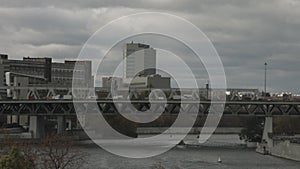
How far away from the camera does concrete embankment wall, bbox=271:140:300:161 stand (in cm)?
5447

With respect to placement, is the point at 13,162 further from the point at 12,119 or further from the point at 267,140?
the point at 12,119

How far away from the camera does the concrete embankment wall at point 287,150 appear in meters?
54.5

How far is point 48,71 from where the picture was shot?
12775cm

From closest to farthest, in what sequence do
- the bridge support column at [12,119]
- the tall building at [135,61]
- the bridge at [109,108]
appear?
the bridge at [109,108] → the bridge support column at [12,119] → the tall building at [135,61]

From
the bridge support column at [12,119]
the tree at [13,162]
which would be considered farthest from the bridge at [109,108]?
the tree at [13,162]

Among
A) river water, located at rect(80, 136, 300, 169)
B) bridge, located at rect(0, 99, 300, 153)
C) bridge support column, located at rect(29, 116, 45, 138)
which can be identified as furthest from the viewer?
bridge support column, located at rect(29, 116, 45, 138)

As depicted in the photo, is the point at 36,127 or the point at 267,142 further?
the point at 36,127

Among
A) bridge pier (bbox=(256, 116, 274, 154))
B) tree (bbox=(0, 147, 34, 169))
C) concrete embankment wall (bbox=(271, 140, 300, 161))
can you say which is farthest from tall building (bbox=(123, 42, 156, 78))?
tree (bbox=(0, 147, 34, 169))

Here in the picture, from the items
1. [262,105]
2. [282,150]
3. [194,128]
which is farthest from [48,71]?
[282,150]

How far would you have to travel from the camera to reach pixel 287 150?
56812mm

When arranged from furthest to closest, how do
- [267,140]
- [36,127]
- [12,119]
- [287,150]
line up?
1. [12,119]
2. [36,127]
3. [267,140]
4. [287,150]

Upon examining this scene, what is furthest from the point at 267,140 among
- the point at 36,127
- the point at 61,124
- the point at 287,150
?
the point at 36,127

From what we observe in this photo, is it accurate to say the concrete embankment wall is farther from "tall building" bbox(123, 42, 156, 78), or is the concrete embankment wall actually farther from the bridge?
"tall building" bbox(123, 42, 156, 78)

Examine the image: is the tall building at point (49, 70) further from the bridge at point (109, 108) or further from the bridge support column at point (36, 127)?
the bridge support column at point (36, 127)
